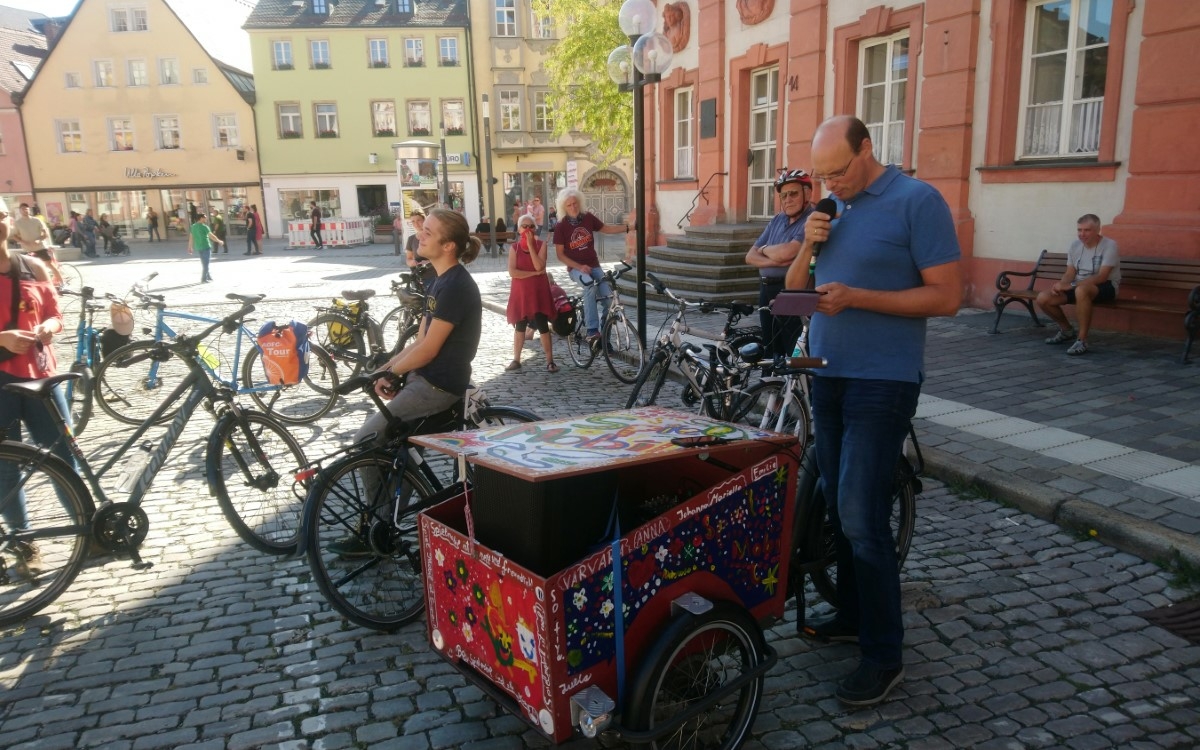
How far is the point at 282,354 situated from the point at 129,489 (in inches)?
120

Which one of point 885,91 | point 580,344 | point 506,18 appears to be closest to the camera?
point 580,344

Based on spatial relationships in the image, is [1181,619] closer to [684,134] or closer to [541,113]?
[684,134]

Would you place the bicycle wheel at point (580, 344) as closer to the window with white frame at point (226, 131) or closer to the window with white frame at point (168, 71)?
the window with white frame at point (226, 131)

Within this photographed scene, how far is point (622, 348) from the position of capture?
898cm

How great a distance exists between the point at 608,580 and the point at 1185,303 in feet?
27.3

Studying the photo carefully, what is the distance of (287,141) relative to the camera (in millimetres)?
43125

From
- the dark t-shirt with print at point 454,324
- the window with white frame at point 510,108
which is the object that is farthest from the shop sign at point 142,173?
the dark t-shirt with print at point 454,324

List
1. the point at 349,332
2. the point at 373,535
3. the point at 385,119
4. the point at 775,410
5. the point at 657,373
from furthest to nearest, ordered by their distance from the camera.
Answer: the point at 385,119
the point at 349,332
the point at 657,373
the point at 775,410
the point at 373,535

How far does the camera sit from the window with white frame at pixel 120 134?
42344mm

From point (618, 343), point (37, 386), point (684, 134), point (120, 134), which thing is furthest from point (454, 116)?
point (37, 386)

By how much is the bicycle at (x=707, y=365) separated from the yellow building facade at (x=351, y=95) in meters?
37.9

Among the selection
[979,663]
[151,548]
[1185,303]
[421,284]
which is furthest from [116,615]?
[1185,303]

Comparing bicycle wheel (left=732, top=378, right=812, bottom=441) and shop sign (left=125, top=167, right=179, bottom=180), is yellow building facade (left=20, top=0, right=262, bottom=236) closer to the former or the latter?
shop sign (left=125, top=167, right=179, bottom=180)

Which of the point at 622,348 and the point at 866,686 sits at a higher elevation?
the point at 622,348
